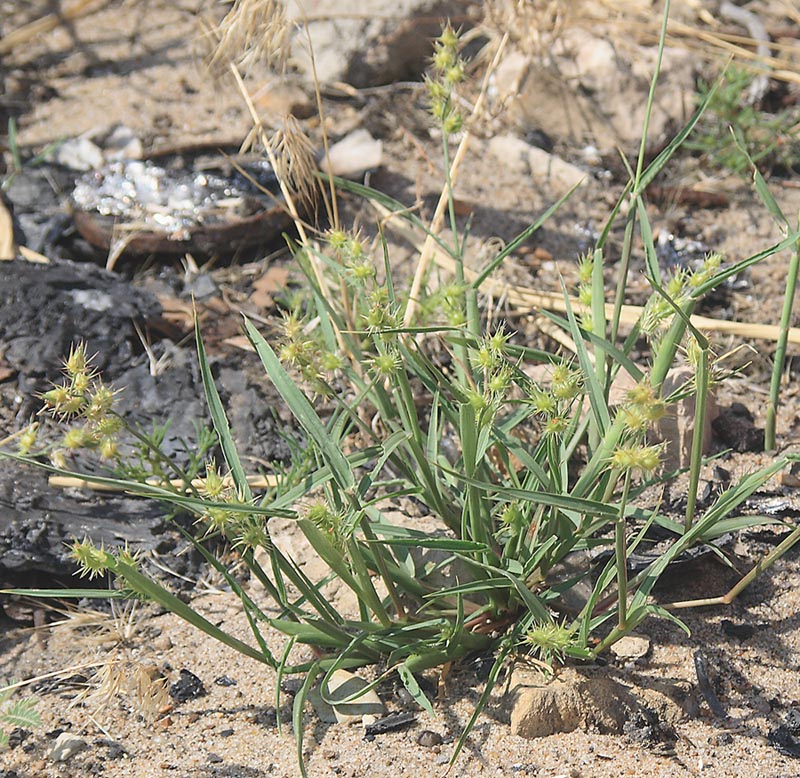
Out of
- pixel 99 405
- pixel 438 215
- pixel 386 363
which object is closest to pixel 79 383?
pixel 99 405

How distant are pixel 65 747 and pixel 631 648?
935 mm

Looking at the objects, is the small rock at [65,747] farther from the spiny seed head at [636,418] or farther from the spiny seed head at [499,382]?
the spiny seed head at [636,418]

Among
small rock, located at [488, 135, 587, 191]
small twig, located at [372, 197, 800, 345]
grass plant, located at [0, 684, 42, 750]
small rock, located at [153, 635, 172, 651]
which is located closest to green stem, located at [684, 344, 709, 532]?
small twig, located at [372, 197, 800, 345]

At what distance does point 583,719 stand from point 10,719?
89 centimetres

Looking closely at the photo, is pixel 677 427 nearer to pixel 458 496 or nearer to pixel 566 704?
pixel 458 496

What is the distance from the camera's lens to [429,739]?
150 cm

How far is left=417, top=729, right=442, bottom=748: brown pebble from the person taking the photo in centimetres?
150

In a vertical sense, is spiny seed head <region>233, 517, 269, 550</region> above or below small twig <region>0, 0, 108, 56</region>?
below

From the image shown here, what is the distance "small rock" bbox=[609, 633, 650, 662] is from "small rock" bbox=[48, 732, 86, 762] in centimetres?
88

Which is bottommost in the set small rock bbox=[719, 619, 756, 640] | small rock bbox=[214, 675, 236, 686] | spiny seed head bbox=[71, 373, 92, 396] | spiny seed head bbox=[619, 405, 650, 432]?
small rock bbox=[719, 619, 756, 640]

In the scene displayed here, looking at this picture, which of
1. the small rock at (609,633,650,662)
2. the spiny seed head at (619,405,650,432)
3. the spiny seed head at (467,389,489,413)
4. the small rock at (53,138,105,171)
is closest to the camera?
the spiny seed head at (619,405,650,432)

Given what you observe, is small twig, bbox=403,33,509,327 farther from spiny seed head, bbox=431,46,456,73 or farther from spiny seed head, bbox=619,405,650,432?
spiny seed head, bbox=619,405,650,432

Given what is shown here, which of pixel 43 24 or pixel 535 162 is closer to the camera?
pixel 535 162

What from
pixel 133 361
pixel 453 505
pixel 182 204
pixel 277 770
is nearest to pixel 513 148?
pixel 182 204
